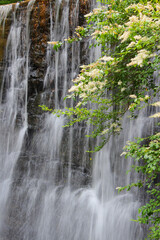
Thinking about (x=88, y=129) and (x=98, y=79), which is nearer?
(x=98, y=79)

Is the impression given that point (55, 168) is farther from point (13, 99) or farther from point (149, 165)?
point (149, 165)

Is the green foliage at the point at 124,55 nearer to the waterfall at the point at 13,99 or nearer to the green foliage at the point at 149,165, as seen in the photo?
the green foliage at the point at 149,165

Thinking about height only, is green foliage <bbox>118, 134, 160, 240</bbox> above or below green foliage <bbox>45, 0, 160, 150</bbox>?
below

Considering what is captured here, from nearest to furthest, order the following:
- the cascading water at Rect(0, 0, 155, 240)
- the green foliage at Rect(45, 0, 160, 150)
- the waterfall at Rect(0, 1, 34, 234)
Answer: the green foliage at Rect(45, 0, 160, 150), the cascading water at Rect(0, 0, 155, 240), the waterfall at Rect(0, 1, 34, 234)

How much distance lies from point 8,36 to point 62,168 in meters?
5.80

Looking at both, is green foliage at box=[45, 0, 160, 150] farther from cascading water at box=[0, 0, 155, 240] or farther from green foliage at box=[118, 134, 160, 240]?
cascading water at box=[0, 0, 155, 240]

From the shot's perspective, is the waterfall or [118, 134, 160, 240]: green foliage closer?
[118, 134, 160, 240]: green foliage

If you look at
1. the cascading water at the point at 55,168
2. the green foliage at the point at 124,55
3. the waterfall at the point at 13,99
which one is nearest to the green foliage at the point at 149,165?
the green foliage at the point at 124,55

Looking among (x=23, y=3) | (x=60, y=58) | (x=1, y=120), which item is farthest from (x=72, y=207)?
(x=23, y=3)

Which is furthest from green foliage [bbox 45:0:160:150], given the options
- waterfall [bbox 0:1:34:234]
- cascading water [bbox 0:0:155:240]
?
waterfall [bbox 0:1:34:234]

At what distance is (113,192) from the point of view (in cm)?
712

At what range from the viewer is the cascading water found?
6.83 meters

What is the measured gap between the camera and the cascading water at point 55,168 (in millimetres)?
6832

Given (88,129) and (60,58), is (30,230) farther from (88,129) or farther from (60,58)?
(60,58)
